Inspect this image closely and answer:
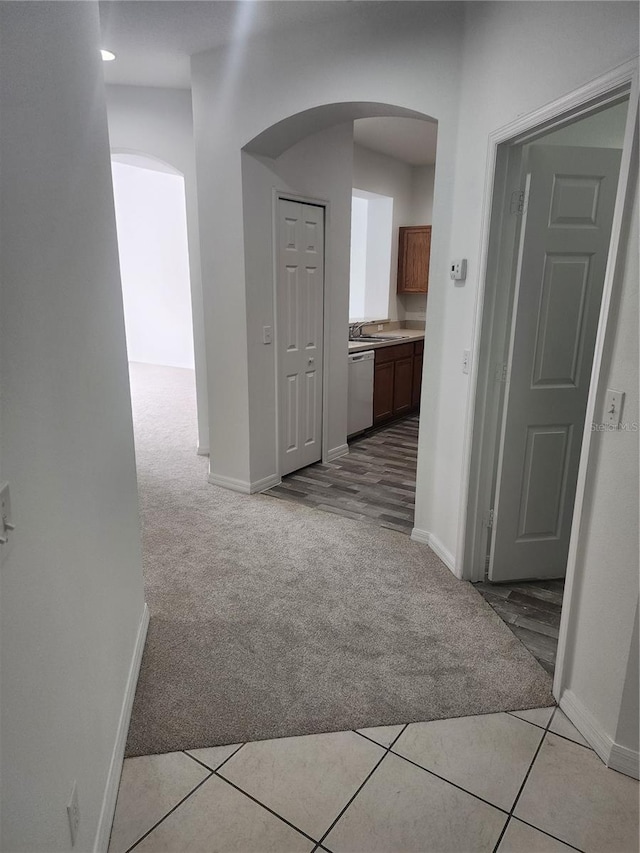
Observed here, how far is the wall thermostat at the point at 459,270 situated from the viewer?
2.70 metres

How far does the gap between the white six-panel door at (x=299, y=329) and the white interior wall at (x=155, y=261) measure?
16.1ft

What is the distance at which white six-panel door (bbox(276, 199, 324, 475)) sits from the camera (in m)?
3.90

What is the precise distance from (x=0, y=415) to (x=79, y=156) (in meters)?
0.96

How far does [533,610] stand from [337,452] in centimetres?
242

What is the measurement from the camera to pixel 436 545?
3.14 meters

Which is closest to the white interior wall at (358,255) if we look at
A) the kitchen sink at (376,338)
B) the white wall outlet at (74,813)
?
the kitchen sink at (376,338)

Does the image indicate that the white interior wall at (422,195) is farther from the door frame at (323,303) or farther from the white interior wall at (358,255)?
the door frame at (323,303)

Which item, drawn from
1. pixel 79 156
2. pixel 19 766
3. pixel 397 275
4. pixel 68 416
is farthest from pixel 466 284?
pixel 397 275

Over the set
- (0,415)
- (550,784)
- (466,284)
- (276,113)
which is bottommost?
(550,784)

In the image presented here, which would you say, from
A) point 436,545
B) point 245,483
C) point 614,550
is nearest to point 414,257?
point 245,483

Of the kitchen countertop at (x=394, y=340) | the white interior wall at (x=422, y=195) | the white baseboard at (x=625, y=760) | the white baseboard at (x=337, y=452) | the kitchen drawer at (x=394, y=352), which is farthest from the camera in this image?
the white interior wall at (x=422, y=195)

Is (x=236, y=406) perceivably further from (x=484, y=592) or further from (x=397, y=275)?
(x=397, y=275)

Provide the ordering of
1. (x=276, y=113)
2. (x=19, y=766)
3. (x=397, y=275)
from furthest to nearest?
(x=397, y=275) → (x=276, y=113) → (x=19, y=766)

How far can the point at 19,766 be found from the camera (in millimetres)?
944
